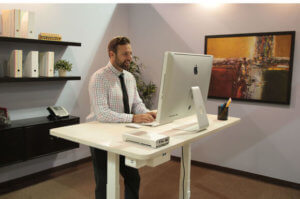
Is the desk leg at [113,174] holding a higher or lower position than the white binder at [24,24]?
lower

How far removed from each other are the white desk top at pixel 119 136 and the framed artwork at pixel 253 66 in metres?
1.30

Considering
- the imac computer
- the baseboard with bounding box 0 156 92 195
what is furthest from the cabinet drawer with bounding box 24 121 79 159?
the imac computer

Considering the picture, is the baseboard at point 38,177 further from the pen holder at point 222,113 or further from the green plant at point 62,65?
the pen holder at point 222,113

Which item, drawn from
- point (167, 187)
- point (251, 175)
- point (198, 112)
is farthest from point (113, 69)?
point (251, 175)

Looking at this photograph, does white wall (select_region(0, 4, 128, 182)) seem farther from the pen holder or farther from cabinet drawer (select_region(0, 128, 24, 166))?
the pen holder

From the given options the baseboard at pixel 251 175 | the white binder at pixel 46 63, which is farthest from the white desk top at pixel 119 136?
the baseboard at pixel 251 175

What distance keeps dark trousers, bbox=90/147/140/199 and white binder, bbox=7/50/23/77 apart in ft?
4.32

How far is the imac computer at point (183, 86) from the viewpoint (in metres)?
1.74

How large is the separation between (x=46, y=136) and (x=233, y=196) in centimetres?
213

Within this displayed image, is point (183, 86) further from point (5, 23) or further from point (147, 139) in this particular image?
point (5, 23)

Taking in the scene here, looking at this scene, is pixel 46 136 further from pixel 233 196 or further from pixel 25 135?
pixel 233 196

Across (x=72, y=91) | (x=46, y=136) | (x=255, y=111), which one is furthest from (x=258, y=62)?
(x=46, y=136)

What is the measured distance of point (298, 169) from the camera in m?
3.21

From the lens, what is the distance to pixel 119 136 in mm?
1739
